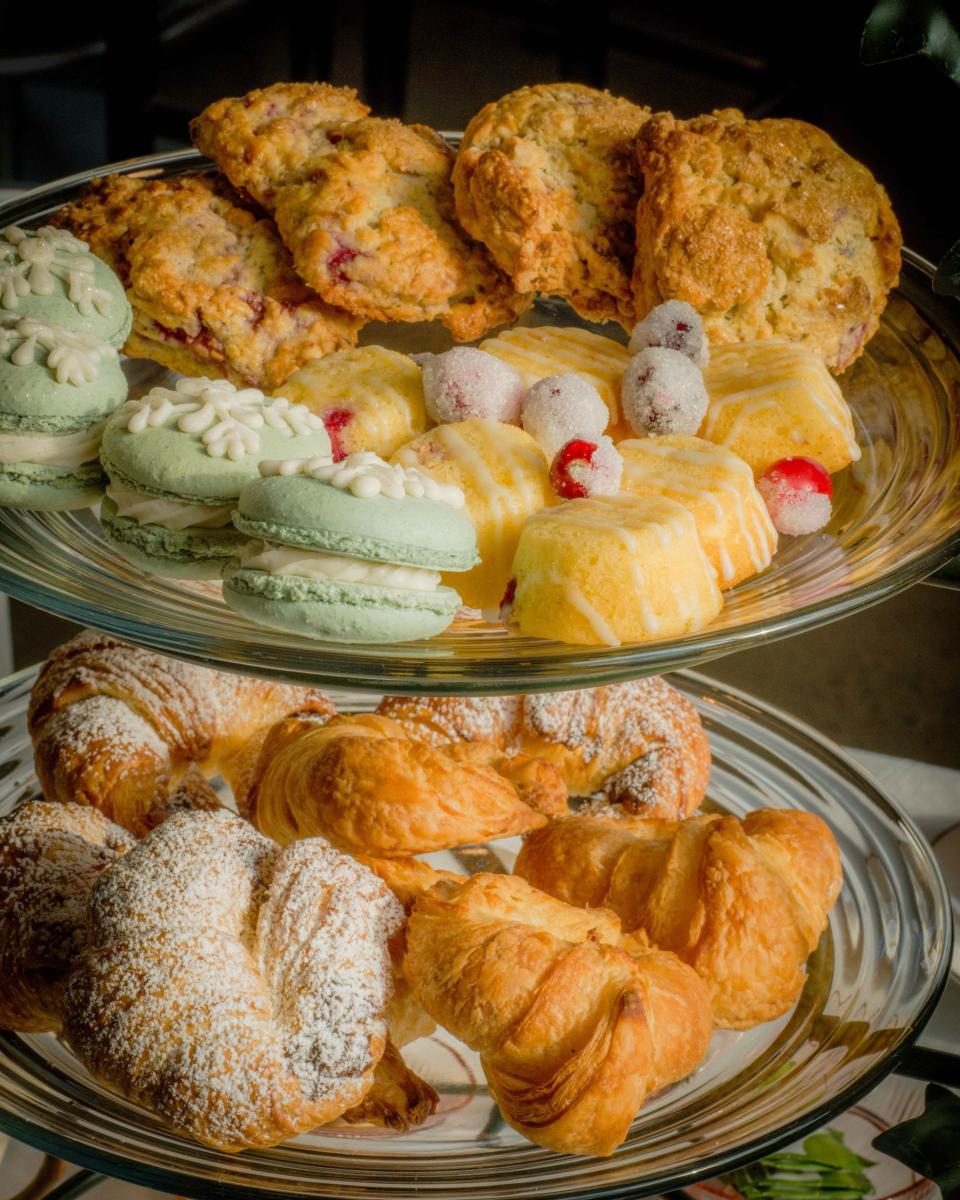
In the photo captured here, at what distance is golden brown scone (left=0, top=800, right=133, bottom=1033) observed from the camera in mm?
803

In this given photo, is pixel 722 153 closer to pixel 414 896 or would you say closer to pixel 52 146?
pixel 414 896

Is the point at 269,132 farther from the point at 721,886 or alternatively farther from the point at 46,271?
the point at 721,886

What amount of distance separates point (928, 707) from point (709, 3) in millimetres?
1972

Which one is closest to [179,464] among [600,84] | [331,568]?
[331,568]

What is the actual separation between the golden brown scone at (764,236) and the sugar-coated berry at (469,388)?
0.47 feet

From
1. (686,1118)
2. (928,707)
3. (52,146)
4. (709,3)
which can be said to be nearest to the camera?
(686,1118)

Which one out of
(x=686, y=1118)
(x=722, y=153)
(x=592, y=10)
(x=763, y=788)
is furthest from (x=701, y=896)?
(x=592, y=10)

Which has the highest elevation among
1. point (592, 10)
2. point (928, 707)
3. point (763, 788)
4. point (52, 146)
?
point (592, 10)

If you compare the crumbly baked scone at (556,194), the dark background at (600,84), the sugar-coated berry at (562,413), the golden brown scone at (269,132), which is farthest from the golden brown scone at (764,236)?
the dark background at (600,84)

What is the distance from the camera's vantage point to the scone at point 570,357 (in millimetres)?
943

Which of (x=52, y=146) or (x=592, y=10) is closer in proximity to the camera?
(x=592, y=10)

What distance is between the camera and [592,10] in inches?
107

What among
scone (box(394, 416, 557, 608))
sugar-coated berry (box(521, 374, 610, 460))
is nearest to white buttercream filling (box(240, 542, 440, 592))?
scone (box(394, 416, 557, 608))

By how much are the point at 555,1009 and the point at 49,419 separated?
0.40m
